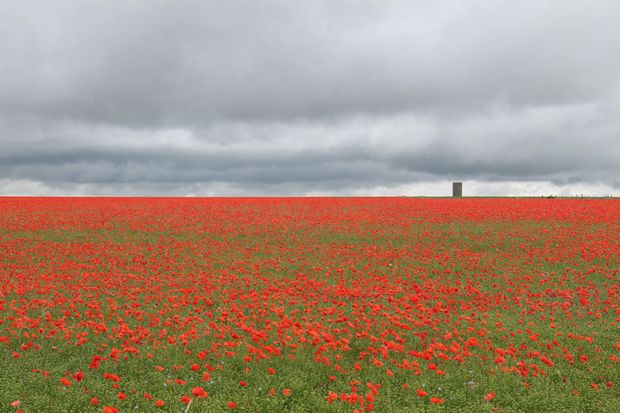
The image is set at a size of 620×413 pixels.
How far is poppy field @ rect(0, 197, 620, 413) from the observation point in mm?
8781

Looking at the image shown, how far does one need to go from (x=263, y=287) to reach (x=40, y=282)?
7.17 meters

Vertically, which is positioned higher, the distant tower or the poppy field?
the distant tower

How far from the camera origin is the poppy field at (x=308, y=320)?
28.8ft

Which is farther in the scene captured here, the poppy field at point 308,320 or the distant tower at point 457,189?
the distant tower at point 457,189

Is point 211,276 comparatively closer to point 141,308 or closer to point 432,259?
point 141,308

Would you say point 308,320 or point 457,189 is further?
point 457,189

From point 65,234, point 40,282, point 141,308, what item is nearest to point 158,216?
point 65,234

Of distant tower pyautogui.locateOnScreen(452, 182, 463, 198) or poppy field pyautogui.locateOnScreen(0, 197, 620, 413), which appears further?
distant tower pyautogui.locateOnScreen(452, 182, 463, 198)

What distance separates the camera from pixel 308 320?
494 inches

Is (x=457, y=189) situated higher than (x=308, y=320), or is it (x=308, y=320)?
(x=457, y=189)

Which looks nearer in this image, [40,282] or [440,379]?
[440,379]

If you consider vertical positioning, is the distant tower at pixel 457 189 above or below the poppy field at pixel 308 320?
above

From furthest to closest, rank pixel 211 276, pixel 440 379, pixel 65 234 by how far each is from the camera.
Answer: pixel 65 234
pixel 211 276
pixel 440 379

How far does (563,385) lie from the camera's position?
961cm
